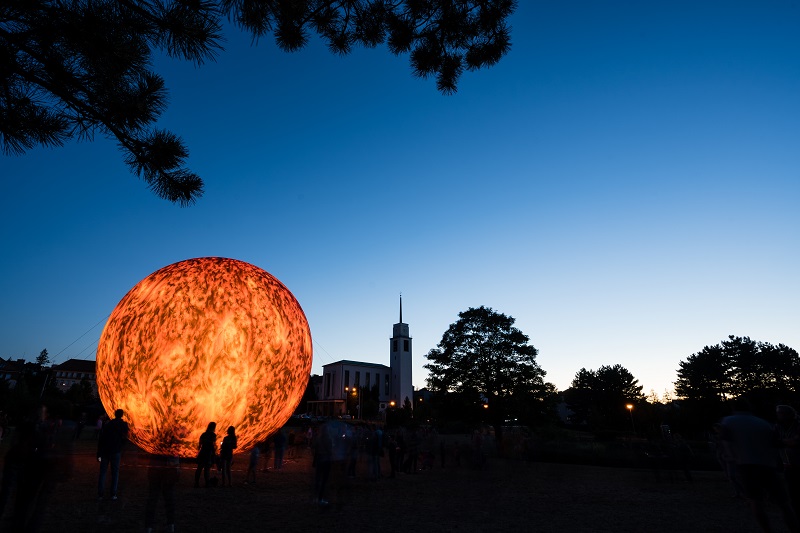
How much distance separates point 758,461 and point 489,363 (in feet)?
90.7

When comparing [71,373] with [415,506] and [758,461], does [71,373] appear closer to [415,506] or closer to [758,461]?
[415,506]

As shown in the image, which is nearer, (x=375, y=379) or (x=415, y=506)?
(x=415, y=506)

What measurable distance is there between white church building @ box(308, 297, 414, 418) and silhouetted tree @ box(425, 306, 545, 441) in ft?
185

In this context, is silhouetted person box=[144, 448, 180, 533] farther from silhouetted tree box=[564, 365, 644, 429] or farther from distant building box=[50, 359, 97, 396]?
distant building box=[50, 359, 97, 396]

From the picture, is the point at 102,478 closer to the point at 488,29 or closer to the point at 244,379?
the point at 244,379

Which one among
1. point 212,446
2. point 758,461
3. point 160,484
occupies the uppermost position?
point 758,461

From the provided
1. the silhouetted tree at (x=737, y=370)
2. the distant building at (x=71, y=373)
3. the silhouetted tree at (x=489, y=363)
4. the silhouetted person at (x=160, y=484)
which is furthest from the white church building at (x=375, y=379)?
the silhouetted person at (x=160, y=484)

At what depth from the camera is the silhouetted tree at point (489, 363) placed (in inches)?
1208

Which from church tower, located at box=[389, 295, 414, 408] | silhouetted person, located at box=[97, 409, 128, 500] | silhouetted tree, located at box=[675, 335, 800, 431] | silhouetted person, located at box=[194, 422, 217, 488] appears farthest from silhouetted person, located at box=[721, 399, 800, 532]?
church tower, located at box=[389, 295, 414, 408]

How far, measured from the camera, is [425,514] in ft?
26.9

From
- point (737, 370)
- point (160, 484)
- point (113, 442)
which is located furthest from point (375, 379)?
point (160, 484)

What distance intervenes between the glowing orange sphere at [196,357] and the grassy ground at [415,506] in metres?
1.43

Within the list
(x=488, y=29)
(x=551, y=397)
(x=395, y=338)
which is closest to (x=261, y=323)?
→ (x=488, y=29)

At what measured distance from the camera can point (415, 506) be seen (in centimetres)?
905
